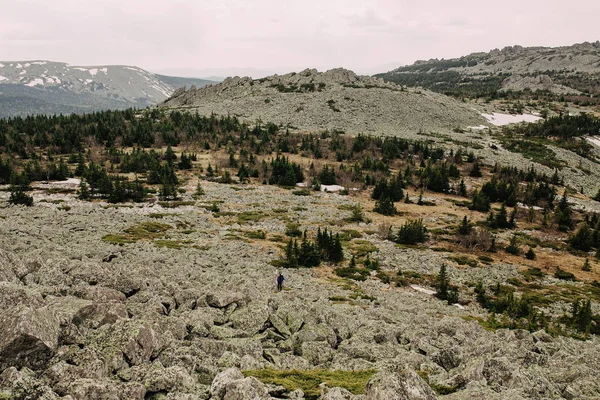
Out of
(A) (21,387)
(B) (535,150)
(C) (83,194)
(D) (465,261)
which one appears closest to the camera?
(A) (21,387)

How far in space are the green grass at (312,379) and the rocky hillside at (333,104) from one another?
94.4 m

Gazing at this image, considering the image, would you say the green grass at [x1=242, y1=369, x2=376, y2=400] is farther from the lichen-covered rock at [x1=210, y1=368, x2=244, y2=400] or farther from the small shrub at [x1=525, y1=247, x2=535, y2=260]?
the small shrub at [x1=525, y1=247, x2=535, y2=260]

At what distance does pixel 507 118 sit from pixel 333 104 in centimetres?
6380

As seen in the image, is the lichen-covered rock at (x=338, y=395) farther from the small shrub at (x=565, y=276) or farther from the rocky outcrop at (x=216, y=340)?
the small shrub at (x=565, y=276)

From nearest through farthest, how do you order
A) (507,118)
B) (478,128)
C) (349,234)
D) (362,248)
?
(362,248)
(349,234)
(478,128)
(507,118)

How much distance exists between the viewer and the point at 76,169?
56938mm

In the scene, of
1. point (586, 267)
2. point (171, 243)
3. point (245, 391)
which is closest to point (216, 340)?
point (245, 391)

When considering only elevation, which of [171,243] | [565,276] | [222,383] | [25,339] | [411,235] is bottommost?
[565,276]

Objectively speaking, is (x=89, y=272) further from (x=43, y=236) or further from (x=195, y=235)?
(x=195, y=235)

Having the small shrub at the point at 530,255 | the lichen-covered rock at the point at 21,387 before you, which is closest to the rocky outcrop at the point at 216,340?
the lichen-covered rock at the point at 21,387

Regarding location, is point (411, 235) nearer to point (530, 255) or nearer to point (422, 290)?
point (530, 255)

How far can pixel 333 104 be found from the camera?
118500mm

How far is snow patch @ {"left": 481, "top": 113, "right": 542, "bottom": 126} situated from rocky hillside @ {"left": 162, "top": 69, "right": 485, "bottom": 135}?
5652 mm

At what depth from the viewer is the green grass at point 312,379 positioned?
9.11m
